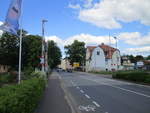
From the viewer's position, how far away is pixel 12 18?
11391 millimetres

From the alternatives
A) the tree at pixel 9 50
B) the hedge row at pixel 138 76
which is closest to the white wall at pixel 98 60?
the tree at pixel 9 50

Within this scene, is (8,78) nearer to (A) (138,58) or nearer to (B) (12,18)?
(B) (12,18)

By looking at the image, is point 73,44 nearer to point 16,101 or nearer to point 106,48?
point 106,48

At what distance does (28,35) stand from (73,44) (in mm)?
61826

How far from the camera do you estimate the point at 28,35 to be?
69.4m

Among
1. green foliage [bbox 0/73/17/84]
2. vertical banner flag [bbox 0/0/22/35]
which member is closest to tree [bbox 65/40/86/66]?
green foliage [bbox 0/73/17/84]

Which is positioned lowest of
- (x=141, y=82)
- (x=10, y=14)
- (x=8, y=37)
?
(x=141, y=82)

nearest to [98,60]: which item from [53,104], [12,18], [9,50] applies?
[9,50]

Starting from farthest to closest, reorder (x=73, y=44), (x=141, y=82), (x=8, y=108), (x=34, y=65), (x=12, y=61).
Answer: (x=73, y=44)
(x=12, y=61)
(x=34, y=65)
(x=141, y=82)
(x=8, y=108)

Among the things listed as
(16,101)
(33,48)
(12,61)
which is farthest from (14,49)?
(16,101)

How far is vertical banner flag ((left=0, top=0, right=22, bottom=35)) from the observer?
424 inches

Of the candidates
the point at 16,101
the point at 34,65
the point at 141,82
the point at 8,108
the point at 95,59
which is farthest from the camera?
the point at 95,59

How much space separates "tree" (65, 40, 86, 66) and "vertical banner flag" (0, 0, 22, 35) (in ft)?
381

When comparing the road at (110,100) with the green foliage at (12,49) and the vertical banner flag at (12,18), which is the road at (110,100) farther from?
the green foliage at (12,49)
